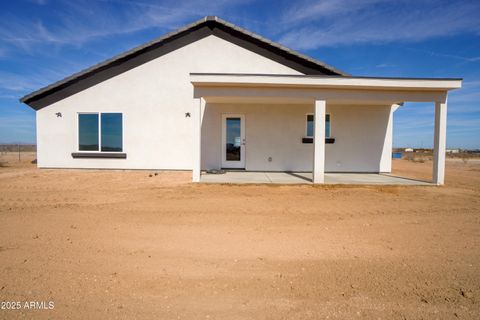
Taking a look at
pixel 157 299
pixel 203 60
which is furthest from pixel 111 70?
pixel 157 299

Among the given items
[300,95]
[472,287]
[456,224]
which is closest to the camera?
[472,287]

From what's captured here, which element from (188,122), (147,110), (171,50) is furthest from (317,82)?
(147,110)

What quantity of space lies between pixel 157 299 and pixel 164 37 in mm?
10327

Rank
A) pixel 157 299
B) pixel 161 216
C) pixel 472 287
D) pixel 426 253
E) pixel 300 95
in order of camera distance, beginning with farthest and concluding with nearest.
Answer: pixel 300 95
pixel 161 216
pixel 426 253
pixel 472 287
pixel 157 299

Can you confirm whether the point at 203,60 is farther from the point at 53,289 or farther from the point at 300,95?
the point at 53,289

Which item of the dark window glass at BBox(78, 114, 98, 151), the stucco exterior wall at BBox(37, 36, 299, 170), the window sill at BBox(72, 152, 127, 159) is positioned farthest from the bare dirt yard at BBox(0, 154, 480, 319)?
the dark window glass at BBox(78, 114, 98, 151)

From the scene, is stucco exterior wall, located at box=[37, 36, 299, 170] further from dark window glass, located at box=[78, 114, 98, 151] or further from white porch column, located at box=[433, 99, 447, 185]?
white porch column, located at box=[433, 99, 447, 185]

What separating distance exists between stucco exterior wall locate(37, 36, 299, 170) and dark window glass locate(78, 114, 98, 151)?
0.21m

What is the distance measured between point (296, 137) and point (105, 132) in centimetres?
802

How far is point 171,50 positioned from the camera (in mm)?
10445

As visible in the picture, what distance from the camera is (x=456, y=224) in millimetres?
4434

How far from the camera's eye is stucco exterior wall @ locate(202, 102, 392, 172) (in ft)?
34.4

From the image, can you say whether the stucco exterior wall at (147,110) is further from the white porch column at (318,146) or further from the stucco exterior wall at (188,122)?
the white porch column at (318,146)

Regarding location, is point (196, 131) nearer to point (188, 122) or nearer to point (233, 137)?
point (188, 122)
